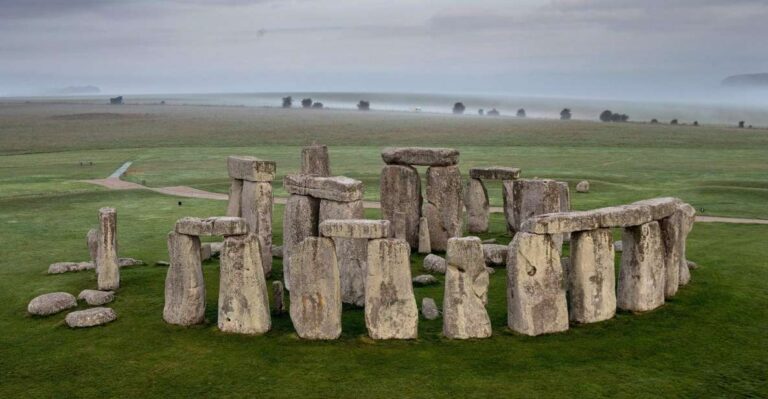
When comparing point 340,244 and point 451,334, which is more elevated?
point 340,244

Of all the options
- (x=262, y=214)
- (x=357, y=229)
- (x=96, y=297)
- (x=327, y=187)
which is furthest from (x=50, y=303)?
(x=357, y=229)

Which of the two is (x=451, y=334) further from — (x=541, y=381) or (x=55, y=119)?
(x=55, y=119)

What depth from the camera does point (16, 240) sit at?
83.3 ft

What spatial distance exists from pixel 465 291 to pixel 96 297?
8.35m

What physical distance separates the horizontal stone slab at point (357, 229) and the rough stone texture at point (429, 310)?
8.00ft

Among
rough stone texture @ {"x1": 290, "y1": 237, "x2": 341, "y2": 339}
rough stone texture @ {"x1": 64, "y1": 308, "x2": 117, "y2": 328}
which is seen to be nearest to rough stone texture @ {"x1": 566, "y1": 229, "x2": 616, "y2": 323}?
rough stone texture @ {"x1": 290, "y1": 237, "x2": 341, "y2": 339}

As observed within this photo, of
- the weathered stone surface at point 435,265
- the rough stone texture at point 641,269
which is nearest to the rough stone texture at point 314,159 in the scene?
the weathered stone surface at point 435,265

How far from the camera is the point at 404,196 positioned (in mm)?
23609

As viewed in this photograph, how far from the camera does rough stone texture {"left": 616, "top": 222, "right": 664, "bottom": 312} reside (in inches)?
656

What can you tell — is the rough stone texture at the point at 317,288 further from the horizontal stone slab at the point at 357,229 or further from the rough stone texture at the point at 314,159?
the rough stone texture at the point at 314,159

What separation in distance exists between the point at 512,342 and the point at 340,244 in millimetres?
5139

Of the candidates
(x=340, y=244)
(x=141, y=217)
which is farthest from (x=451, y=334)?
(x=141, y=217)

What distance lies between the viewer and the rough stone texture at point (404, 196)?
23.6 meters

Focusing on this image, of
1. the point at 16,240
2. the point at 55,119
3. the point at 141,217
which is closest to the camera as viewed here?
the point at 16,240
